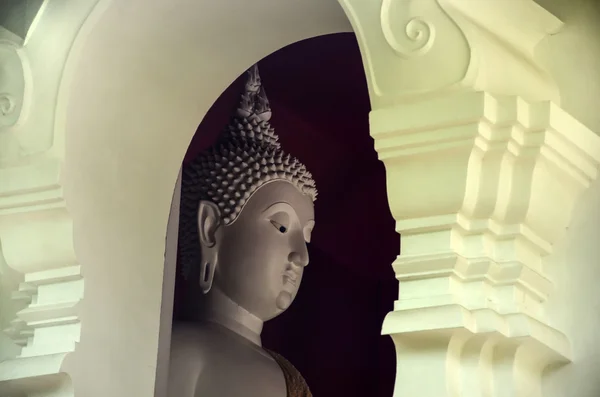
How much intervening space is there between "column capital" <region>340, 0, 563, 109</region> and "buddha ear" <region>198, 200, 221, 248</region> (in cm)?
110

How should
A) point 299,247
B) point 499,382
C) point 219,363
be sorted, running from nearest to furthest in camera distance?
point 499,382 < point 219,363 < point 299,247

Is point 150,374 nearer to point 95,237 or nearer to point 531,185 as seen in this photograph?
point 95,237

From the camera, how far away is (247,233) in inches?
108

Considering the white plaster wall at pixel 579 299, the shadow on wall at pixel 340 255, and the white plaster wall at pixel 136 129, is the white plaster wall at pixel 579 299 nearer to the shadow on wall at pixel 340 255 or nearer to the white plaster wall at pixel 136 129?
the white plaster wall at pixel 136 129

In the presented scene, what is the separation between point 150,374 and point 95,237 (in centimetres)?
32

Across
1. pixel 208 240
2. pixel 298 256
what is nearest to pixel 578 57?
Result: pixel 298 256

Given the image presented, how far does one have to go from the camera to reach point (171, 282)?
232cm

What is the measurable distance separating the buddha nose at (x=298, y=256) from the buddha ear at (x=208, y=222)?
0.21m

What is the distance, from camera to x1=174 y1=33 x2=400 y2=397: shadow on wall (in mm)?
3465

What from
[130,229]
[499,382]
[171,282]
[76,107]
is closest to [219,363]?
[171,282]

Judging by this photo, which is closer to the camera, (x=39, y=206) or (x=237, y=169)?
(x=39, y=206)

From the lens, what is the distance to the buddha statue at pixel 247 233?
270 centimetres

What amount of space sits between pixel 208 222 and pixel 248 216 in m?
0.11

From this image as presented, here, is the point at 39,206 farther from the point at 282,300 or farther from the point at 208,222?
the point at 282,300
